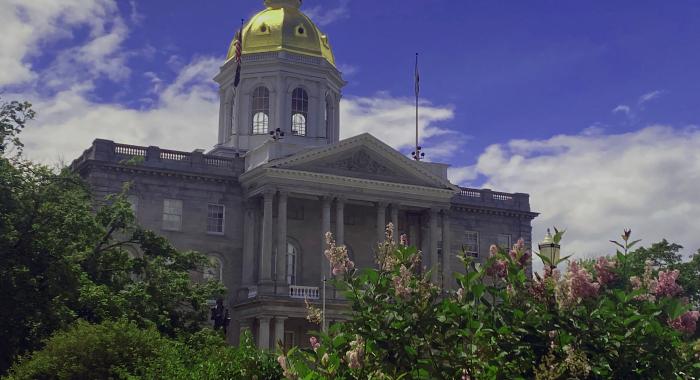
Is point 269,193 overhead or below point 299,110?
below

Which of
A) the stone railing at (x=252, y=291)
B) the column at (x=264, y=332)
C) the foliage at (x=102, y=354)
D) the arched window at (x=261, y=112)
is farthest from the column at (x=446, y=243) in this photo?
the foliage at (x=102, y=354)

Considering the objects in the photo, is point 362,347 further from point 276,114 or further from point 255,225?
point 276,114

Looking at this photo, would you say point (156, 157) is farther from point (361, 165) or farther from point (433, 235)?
point (433, 235)

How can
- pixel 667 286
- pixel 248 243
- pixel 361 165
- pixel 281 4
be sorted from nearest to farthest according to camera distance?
1. pixel 667 286
2. pixel 248 243
3. pixel 361 165
4. pixel 281 4

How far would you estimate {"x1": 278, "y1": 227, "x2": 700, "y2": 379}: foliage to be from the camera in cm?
1247

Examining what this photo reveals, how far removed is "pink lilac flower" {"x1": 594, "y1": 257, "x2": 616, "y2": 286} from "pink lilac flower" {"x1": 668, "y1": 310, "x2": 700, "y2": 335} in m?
0.93

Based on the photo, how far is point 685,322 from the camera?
42.3ft

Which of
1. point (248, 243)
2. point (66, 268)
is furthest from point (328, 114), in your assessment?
point (66, 268)

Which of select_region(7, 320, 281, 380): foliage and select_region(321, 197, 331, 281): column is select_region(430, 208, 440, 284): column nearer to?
select_region(321, 197, 331, 281): column

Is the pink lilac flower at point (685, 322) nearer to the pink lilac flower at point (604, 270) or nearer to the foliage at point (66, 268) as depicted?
the pink lilac flower at point (604, 270)

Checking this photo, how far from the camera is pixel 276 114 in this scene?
66.8 metres

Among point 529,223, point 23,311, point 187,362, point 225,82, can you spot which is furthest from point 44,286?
point 529,223

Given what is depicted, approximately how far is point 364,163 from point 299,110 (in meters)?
9.33

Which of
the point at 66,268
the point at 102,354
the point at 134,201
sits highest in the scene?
the point at 134,201
